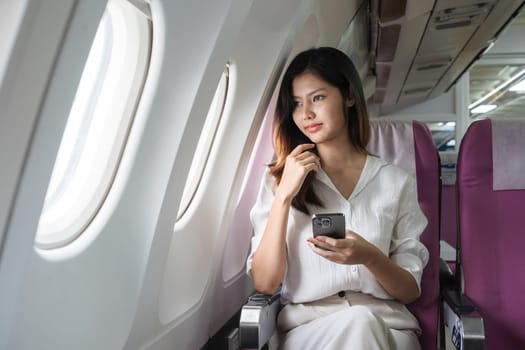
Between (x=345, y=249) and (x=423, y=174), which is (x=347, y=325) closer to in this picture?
(x=345, y=249)

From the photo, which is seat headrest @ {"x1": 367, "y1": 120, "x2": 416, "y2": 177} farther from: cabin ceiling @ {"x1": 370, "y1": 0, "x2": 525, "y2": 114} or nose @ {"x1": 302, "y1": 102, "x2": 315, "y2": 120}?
cabin ceiling @ {"x1": 370, "y1": 0, "x2": 525, "y2": 114}

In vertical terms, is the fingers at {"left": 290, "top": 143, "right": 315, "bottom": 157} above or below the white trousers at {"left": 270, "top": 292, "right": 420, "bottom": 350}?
above

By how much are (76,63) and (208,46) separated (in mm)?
582

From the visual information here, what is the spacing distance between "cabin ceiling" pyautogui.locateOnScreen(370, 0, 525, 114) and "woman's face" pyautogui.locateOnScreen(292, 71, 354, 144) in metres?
2.00

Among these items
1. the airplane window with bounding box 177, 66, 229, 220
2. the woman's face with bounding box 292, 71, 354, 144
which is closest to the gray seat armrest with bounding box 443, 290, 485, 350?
the woman's face with bounding box 292, 71, 354, 144

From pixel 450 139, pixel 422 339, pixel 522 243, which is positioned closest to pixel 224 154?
pixel 422 339

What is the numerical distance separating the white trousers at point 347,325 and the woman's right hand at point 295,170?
401 millimetres

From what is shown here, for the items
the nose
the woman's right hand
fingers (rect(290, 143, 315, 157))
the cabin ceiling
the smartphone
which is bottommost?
the smartphone

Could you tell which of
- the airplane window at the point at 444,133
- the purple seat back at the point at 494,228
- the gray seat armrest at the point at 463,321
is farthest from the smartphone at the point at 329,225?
the airplane window at the point at 444,133

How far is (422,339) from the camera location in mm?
1781

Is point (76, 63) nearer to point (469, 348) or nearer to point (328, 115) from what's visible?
point (328, 115)

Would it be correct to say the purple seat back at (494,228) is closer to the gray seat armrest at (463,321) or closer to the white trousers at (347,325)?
the gray seat armrest at (463,321)

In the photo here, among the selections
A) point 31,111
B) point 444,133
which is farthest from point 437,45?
point 444,133

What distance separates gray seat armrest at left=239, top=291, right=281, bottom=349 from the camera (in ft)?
4.98
